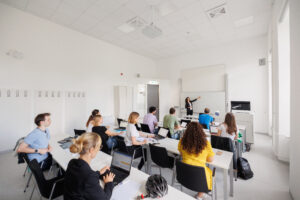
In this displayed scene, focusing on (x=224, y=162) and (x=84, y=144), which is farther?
(x=224, y=162)

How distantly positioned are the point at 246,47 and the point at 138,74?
16.7ft

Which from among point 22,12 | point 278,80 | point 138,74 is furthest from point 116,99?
point 278,80

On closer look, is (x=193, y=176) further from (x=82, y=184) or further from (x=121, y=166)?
(x=82, y=184)

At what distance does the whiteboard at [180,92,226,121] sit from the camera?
623 cm

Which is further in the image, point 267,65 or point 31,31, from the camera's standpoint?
point 267,65

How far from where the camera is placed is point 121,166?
1.60 metres

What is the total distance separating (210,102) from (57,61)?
652 centimetres

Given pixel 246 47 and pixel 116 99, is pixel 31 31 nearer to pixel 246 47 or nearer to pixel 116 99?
pixel 116 99

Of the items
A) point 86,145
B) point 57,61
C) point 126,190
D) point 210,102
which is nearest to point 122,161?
point 126,190

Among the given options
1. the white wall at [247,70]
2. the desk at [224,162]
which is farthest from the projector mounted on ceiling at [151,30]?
the white wall at [247,70]

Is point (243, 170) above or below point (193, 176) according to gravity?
below

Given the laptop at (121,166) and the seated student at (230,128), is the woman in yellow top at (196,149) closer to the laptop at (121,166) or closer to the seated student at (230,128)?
the laptop at (121,166)

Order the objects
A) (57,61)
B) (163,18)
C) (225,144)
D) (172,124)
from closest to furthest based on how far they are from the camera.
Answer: (225,144)
(172,124)
(163,18)
(57,61)

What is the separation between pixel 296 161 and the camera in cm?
189
